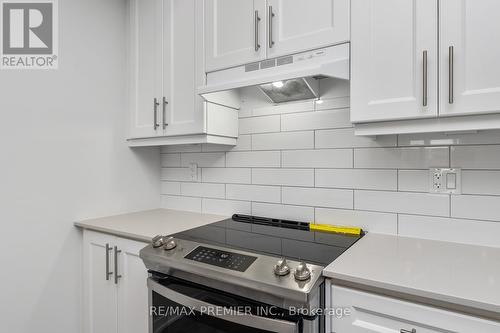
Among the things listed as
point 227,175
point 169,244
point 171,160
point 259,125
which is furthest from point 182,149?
point 169,244

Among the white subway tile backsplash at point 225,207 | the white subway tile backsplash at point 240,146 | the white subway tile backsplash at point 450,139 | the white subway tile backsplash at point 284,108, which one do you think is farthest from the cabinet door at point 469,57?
the white subway tile backsplash at point 225,207

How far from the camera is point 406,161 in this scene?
4.15ft

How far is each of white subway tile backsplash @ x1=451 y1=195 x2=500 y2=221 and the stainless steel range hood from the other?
68 cm

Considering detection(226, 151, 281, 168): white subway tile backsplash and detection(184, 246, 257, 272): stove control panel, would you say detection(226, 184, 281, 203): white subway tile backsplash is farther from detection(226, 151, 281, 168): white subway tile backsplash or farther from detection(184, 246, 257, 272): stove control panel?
detection(184, 246, 257, 272): stove control panel

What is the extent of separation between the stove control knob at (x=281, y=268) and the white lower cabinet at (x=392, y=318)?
0.51 ft

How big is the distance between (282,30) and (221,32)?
0.34m

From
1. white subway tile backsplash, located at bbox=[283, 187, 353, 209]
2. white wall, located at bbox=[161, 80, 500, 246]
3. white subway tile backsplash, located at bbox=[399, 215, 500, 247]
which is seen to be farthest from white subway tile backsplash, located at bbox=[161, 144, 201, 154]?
white subway tile backsplash, located at bbox=[399, 215, 500, 247]

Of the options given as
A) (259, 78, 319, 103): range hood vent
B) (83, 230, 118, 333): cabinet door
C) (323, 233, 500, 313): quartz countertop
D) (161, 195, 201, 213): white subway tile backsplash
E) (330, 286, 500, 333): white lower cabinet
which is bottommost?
(83, 230, 118, 333): cabinet door

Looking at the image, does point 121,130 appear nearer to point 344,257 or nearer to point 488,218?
point 344,257

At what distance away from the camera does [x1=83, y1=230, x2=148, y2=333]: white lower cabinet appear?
139cm

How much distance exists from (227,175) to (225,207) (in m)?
0.20

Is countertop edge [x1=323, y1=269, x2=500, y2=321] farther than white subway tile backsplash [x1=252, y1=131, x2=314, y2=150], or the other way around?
white subway tile backsplash [x1=252, y1=131, x2=314, y2=150]

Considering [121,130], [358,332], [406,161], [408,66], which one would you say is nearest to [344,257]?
[358,332]

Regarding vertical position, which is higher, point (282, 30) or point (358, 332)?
point (282, 30)
